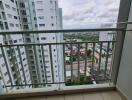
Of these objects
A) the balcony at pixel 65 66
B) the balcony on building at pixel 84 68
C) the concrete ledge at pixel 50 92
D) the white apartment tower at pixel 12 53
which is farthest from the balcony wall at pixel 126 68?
the white apartment tower at pixel 12 53

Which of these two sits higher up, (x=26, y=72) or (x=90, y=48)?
(x=90, y=48)

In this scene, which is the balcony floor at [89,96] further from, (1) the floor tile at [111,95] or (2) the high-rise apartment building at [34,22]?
(2) the high-rise apartment building at [34,22]

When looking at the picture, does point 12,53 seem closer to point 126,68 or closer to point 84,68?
point 84,68

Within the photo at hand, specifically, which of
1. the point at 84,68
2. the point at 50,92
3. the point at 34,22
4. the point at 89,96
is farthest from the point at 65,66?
the point at 34,22

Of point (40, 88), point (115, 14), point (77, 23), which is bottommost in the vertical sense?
point (40, 88)

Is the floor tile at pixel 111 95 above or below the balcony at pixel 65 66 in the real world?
below

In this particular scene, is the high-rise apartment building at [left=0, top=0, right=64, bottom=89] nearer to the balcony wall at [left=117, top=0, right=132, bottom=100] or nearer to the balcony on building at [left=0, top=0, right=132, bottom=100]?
the balcony on building at [left=0, top=0, right=132, bottom=100]

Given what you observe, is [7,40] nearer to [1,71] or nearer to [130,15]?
[1,71]

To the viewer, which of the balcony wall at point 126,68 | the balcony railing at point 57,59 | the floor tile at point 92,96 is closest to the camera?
the balcony wall at point 126,68

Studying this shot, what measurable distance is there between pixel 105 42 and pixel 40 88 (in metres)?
1.11

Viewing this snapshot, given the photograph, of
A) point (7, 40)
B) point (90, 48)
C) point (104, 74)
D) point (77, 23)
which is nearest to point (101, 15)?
point (77, 23)

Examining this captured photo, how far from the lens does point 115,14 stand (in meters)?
1.62

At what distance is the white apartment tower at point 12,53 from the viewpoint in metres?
1.54

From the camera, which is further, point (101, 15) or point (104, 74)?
point (104, 74)
